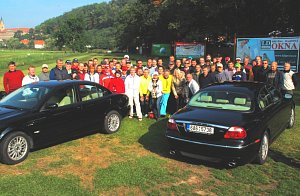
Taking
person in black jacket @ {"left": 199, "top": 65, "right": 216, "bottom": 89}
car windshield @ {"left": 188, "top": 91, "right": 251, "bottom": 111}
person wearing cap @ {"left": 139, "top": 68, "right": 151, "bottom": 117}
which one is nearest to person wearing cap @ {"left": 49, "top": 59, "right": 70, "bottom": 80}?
person wearing cap @ {"left": 139, "top": 68, "right": 151, "bottom": 117}

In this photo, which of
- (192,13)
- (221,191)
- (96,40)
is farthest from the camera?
(96,40)

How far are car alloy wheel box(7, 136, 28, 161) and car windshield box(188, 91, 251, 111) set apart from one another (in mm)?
3572

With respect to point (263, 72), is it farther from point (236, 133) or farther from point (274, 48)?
point (274, 48)

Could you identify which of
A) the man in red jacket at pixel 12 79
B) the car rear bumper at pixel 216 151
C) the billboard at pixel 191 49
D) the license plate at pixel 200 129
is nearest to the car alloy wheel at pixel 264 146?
the car rear bumper at pixel 216 151

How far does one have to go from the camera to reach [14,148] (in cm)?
661

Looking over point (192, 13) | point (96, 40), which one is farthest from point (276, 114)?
point (96, 40)

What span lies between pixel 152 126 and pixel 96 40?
15267cm

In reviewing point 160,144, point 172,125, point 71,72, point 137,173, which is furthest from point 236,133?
point 71,72

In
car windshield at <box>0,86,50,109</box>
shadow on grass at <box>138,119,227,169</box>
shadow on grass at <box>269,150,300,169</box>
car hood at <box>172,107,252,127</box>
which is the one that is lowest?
shadow on grass at <box>269,150,300,169</box>

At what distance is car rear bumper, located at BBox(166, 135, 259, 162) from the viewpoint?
5.80m

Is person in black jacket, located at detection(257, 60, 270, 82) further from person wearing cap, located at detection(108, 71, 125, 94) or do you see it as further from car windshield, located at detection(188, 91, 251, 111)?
person wearing cap, located at detection(108, 71, 125, 94)

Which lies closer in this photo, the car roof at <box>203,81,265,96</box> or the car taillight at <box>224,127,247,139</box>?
the car taillight at <box>224,127,247,139</box>

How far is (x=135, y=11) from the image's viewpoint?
78.2 metres

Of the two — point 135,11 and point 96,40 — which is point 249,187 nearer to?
point 135,11
